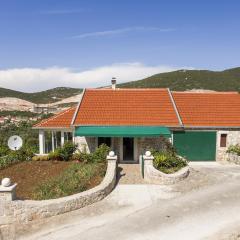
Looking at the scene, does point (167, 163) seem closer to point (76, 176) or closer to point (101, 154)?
point (101, 154)

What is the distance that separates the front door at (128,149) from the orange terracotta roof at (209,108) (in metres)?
5.42

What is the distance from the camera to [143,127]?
29891 millimetres

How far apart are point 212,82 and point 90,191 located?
9610 cm

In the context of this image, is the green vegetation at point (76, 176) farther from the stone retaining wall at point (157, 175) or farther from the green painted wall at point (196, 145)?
the green painted wall at point (196, 145)

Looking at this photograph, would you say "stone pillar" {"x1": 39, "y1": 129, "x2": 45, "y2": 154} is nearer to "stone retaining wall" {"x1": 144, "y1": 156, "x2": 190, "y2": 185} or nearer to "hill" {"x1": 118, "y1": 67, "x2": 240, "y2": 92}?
"stone retaining wall" {"x1": 144, "y1": 156, "x2": 190, "y2": 185}

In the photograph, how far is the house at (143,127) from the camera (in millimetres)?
29734

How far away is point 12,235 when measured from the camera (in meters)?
15.9

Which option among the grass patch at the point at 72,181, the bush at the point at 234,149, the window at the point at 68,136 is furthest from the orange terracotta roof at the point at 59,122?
the bush at the point at 234,149

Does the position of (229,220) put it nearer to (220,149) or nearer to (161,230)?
(161,230)

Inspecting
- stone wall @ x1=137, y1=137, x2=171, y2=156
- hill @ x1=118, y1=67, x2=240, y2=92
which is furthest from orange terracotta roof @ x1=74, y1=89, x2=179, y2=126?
hill @ x1=118, y1=67, x2=240, y2=92

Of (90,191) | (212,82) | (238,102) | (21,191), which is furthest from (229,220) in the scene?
(212,82)

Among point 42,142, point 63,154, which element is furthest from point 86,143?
point 42,142

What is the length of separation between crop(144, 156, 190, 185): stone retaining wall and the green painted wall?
707cm

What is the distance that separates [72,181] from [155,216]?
625 cm
